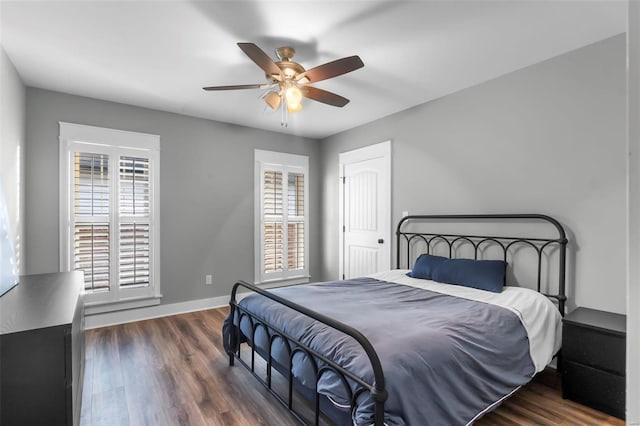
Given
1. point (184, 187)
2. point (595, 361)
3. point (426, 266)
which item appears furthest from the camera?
point (184, 187)

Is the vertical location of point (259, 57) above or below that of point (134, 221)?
above

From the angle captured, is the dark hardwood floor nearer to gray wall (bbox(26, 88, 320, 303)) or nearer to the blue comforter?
the blue comforter

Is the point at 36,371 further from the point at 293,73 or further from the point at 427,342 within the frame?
the point at 293,73

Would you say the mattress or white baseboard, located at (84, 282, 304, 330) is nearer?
the mattress

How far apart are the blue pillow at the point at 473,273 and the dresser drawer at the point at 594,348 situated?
0.57m

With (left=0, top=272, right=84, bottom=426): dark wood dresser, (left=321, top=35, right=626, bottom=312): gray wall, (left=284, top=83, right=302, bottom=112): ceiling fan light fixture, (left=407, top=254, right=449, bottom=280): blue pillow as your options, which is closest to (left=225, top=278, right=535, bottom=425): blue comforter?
(left=407, top=254, right=449, bottom=280): blue pillow

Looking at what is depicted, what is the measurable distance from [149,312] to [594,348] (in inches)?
170

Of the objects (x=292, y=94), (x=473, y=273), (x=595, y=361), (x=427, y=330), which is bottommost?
(x=595, y=361)

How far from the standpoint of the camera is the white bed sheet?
7.53 ft

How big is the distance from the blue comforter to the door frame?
67.8 inches

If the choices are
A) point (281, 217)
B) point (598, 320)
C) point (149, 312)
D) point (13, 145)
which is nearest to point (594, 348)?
point (598, 320)

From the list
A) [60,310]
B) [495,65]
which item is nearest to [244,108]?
[495,65]

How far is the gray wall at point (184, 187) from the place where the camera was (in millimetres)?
3375

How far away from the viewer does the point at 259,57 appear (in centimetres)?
215
